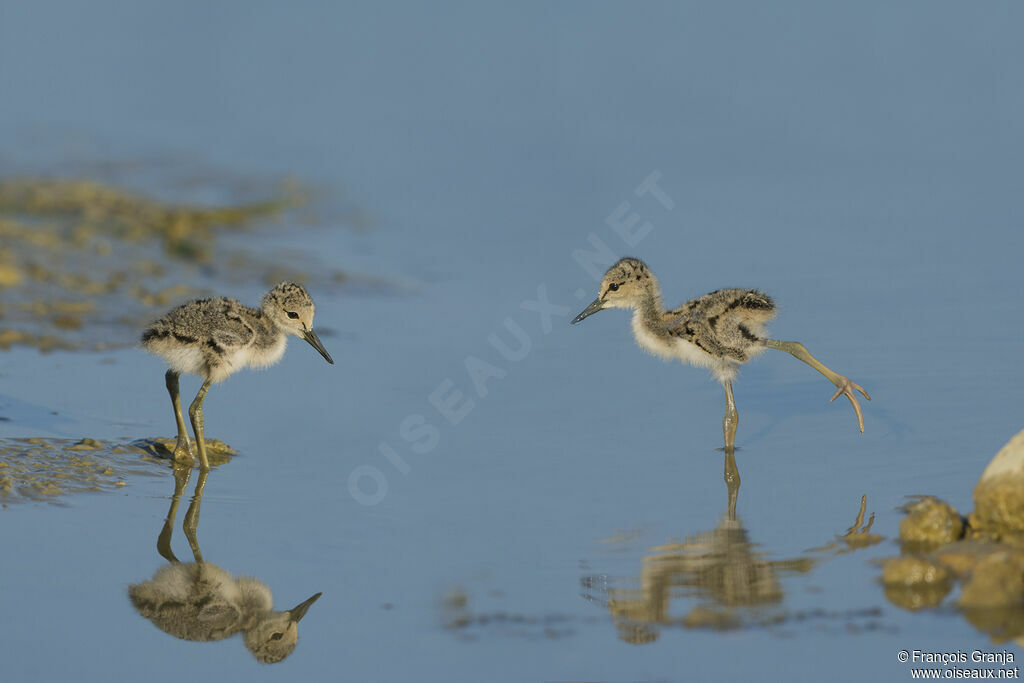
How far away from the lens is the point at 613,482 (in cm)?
724

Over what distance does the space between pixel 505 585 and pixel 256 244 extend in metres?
7.57

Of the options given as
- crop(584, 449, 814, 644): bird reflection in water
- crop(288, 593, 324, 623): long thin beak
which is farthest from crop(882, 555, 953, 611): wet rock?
crop(288, 593, 324, 623): long thin beak

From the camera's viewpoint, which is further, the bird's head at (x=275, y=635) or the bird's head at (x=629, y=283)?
the bird's head at (x=629, y=283)

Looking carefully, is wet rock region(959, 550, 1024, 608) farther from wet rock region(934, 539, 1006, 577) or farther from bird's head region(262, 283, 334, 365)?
bird's head region(262, 283, 334, 365)

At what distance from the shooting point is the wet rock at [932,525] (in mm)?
6109

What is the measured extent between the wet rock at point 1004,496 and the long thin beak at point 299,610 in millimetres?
2829

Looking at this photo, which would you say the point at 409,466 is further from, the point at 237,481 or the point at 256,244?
the point at 256,244

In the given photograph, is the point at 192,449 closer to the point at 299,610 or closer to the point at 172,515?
the point at 172,515

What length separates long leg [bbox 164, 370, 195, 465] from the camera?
25.5 feet

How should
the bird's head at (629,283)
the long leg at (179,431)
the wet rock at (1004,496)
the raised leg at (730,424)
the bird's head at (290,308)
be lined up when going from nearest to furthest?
1. the wet rock at (1004,496)
2. the long leg at (179,431)
3. the raised leg at (730,424)
4. the bird's head at (290,308)
5. the bird's head at (629,283)

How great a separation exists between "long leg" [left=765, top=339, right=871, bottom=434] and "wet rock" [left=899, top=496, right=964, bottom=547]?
5.14 ft

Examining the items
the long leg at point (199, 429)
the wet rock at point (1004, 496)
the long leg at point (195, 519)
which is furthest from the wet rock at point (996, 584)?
the long leg at point (199, 429)

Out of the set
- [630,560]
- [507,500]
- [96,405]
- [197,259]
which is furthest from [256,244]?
[630,560]

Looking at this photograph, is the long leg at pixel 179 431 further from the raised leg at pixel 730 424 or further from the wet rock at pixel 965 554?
the wet rock at pixel 965 554
